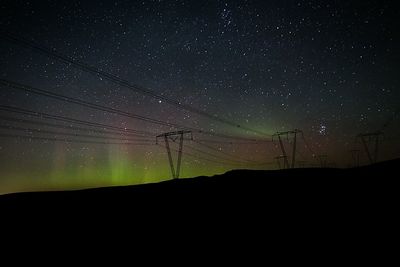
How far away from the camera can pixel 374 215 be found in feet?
18.1

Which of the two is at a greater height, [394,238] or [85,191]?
[85,191]

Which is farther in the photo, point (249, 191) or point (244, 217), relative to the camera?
point (249, 191)

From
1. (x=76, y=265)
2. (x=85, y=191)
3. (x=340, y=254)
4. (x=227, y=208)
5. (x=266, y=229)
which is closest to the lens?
(x=340, y=254)

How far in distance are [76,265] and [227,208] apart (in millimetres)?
3352

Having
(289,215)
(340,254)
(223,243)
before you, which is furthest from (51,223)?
(340,254)

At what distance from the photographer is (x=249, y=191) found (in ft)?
22.2

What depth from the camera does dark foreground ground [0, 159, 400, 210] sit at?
20.4ft

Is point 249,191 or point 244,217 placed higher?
point 249,191

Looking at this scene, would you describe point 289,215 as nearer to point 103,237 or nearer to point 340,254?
point 340,254

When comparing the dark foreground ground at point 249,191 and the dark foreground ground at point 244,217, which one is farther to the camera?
the dark foreground ground at point 249,191

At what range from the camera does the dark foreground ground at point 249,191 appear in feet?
20.4

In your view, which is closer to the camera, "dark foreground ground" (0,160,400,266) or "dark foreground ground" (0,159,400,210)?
"dark foreground ground" (0,160,400,266)

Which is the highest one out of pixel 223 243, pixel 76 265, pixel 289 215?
pixel 289 215

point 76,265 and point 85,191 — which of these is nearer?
point 76,265
